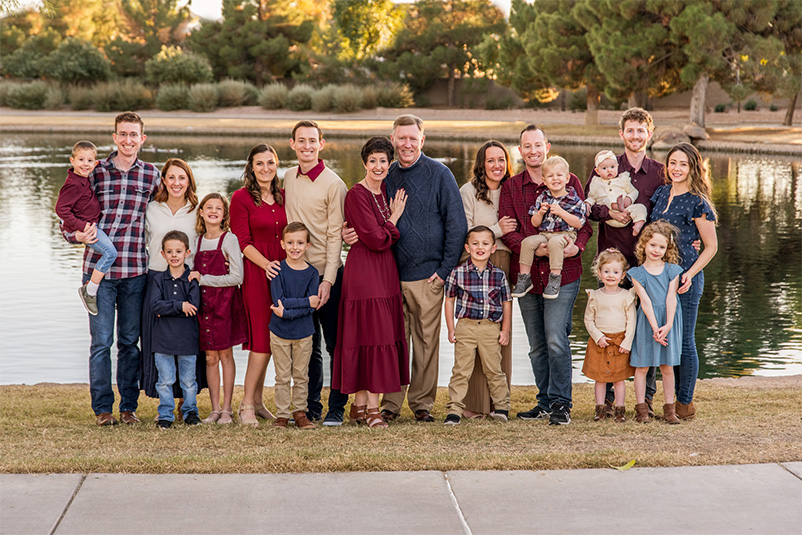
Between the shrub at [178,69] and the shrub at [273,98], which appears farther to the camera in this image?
the shrub at [178,69]

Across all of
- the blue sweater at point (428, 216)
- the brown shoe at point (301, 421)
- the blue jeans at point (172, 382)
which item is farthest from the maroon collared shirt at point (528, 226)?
the blue jeans at point (172, 382)

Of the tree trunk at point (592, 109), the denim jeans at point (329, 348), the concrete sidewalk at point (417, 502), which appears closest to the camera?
the concrete sidewalk at point (417, 502)

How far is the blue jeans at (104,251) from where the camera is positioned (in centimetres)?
551

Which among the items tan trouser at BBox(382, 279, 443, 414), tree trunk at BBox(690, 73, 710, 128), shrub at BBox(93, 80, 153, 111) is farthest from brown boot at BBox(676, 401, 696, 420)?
shrub at BBox(93, 80, 153, 111)

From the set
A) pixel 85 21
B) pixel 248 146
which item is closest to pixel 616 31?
pixel 248 146

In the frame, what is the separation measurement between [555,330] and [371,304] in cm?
121

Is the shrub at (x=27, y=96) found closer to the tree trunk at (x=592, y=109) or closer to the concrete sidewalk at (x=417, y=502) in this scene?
the tree trunk at (x=592, y=109)

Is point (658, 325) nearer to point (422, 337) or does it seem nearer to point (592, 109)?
point (422, 337)

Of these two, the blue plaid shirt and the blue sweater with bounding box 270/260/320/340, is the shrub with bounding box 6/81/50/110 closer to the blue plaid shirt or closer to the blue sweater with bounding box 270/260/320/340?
the blue sweater with bounding box 270/260/320/340

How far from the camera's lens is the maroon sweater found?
18.0 ft

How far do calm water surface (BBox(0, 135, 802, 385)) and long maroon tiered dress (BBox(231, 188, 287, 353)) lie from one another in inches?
117

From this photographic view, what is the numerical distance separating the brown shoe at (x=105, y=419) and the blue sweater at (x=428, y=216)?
2.11 meters

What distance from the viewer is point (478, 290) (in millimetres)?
5836

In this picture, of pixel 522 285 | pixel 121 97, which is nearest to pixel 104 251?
pixel 522 285
